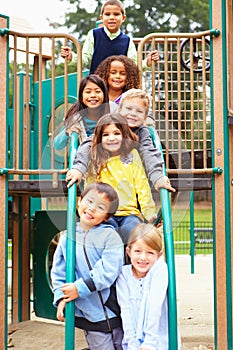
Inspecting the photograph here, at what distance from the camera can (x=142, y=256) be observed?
407 cm

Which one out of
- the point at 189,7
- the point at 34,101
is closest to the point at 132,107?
the point at 34,101

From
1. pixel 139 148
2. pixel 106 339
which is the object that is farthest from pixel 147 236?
pixel 139 148

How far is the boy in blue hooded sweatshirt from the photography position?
13.3ft

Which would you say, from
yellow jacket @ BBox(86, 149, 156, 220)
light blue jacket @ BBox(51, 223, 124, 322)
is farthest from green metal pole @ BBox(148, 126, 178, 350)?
light blue jacket @ BBox(51, 223, 124, 322)

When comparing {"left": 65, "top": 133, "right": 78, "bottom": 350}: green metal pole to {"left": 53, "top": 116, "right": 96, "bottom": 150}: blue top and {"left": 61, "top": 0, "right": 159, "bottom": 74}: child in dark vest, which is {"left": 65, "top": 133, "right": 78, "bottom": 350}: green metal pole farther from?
{"left": 61, "top": 0, "right": 159, "bottom": 74}: child in dark vest

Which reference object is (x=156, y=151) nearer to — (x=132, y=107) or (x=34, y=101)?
(x=132, y=107)

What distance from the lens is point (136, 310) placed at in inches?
159

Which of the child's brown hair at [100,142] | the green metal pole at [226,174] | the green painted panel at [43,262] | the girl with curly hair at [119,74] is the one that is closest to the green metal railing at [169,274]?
the child's brown hair at [100,142]

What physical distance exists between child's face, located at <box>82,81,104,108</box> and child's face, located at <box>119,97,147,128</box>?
184 millimetres

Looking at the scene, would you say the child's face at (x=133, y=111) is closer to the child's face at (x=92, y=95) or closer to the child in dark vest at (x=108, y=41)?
the child's face at (x=92, y=95)

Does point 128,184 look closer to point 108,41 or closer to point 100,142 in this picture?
point 100,142

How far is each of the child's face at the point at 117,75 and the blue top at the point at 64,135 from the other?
376 millimetres

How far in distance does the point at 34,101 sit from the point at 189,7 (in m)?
22.9

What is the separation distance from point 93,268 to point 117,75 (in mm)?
1623
